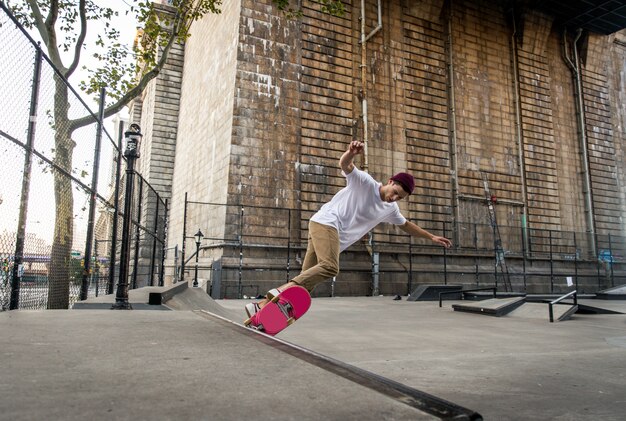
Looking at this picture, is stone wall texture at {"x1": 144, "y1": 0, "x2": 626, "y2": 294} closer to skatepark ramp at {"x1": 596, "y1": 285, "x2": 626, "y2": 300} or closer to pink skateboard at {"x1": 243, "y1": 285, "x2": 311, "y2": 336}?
skatepark ramp at {"x1": 596, "y1": 285, "x2": 626, "y2": 300}

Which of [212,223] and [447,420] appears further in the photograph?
[212,223]

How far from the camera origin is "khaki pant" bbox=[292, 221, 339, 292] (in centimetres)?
387

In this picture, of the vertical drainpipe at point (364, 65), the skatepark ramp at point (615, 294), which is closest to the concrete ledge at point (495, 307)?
the skatepark ramp at point (615, 294)

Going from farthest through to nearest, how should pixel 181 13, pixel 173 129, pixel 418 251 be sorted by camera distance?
pixel 173 129 < pixel 418 251 < pixel 181 13

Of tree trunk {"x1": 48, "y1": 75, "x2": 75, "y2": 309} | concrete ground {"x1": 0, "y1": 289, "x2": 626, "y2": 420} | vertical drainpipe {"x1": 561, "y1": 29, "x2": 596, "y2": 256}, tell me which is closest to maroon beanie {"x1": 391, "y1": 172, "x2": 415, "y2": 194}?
concrete ground {"x1": 0, "y1": 289, "x2": 626, "y2": 420}

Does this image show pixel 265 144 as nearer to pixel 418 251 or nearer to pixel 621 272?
pixel 418 251

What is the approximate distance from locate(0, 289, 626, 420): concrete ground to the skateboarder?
28.0 inches

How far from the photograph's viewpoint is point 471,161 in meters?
18.4

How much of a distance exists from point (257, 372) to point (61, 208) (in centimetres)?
526

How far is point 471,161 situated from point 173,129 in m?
14.6

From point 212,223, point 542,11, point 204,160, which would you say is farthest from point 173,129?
point 542,11

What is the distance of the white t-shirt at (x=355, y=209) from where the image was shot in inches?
158

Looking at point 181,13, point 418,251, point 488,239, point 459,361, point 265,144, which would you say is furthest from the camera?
point 488,239

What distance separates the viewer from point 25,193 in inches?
171
